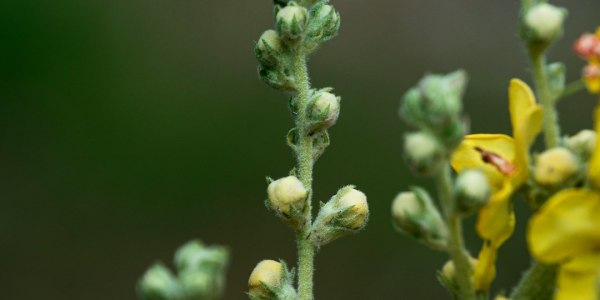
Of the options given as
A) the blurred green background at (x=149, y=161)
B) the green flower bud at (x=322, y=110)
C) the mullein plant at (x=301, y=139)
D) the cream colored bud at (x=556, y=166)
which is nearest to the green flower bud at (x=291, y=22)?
the mullein plant at (x=301, y=139)

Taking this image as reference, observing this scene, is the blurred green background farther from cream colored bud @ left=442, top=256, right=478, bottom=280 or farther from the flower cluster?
the flower cluster

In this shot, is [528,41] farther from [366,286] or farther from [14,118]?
[14,118]

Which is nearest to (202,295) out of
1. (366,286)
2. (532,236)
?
(532,236)

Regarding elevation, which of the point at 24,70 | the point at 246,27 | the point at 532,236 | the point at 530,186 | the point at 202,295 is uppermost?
the point at 246,27

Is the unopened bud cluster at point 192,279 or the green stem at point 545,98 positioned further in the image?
the green stem at point 545,98

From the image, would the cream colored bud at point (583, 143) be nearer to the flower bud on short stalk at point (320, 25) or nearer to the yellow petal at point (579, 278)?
the yellow petal at point (579, 278)

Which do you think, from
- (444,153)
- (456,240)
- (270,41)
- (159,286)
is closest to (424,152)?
(444,153)

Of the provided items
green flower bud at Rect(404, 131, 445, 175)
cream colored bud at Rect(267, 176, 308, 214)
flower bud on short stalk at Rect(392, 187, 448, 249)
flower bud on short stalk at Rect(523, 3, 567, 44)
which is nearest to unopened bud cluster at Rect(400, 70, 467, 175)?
green flower bud at Rect(404, 131, 445, 175)
